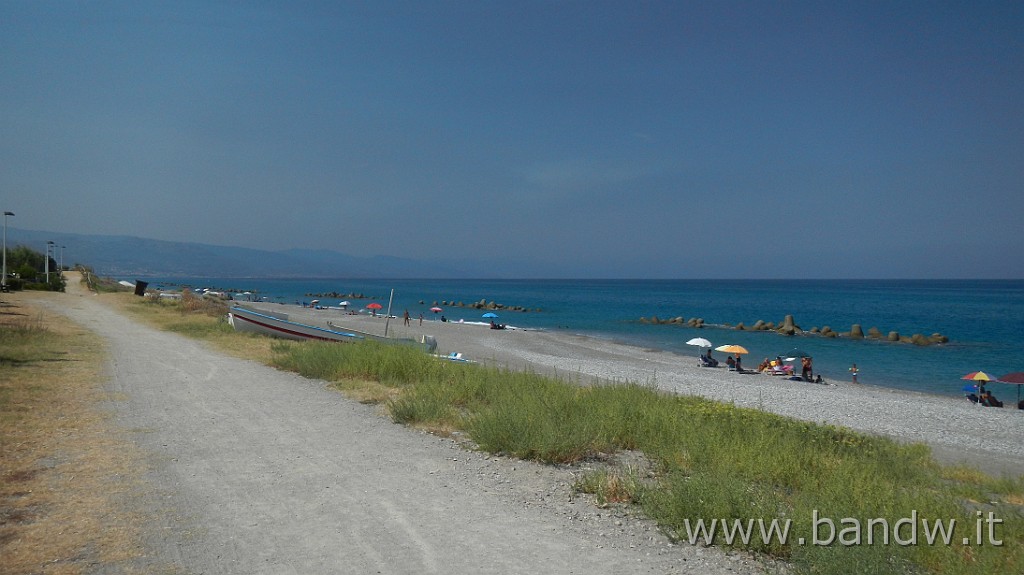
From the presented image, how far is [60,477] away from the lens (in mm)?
5742

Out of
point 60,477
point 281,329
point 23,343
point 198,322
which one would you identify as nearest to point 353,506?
point 60,477

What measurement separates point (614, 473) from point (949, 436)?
13.6m

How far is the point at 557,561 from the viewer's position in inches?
171

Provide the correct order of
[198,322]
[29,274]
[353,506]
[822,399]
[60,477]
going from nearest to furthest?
[353,506]
[60,477]
[822,399]
[198,322]
[29,274]

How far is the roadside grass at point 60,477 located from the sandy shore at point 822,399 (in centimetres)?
728

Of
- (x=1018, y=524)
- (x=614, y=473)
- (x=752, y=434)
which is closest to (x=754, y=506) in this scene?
(x=614, y=473)

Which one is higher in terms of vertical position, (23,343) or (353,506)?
(353,506)

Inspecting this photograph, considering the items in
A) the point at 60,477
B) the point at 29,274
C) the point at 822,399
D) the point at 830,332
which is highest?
the point at 60,477

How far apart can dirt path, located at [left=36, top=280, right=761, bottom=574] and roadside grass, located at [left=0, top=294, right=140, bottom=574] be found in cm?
24

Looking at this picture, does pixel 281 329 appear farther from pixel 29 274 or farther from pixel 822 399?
pixel 29 274

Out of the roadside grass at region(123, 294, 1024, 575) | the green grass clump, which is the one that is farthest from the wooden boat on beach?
the roadside grass at region(123, 294, 1024, 575)

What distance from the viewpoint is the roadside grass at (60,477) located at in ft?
13.8

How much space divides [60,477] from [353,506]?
2.84 meters

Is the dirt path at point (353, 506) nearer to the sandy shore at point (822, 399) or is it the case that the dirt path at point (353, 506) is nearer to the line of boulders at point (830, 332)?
the sandy shore at point (822, 399)
